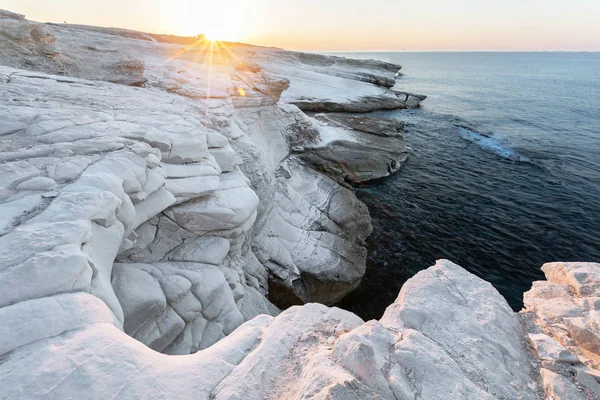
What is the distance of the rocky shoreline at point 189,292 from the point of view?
448 cm

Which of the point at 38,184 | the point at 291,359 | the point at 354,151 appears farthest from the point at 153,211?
the point at 354,151

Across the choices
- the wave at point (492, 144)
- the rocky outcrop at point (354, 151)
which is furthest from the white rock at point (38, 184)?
the wave at point (492, 144)

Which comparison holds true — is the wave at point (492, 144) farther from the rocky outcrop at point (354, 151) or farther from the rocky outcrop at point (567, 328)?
the rocky outcrop at point (567, 328)

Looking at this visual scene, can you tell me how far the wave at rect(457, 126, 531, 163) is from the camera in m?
31.5

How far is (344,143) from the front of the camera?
2875 centimetres

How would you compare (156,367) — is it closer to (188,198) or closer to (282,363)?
(282,363)

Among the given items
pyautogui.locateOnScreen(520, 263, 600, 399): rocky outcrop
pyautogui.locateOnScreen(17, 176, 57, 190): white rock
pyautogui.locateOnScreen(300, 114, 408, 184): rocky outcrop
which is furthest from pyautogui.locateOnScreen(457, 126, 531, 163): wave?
pyautogui.locateOnScreen(17, 176, 57, 190): white rock

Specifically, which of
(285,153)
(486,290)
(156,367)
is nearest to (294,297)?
(486,290)

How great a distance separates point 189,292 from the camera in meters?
8.77

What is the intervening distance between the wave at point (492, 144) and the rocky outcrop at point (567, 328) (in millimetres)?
27965

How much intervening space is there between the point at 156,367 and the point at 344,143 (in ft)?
85.6

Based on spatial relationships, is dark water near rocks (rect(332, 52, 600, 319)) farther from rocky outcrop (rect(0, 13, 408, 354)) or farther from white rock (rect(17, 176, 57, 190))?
white rock (rect(17, 176, 57, 190))

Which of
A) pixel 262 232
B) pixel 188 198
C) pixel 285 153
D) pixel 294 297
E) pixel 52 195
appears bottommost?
pixel 294 297

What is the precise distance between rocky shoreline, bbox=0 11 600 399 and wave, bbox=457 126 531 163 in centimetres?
2525
